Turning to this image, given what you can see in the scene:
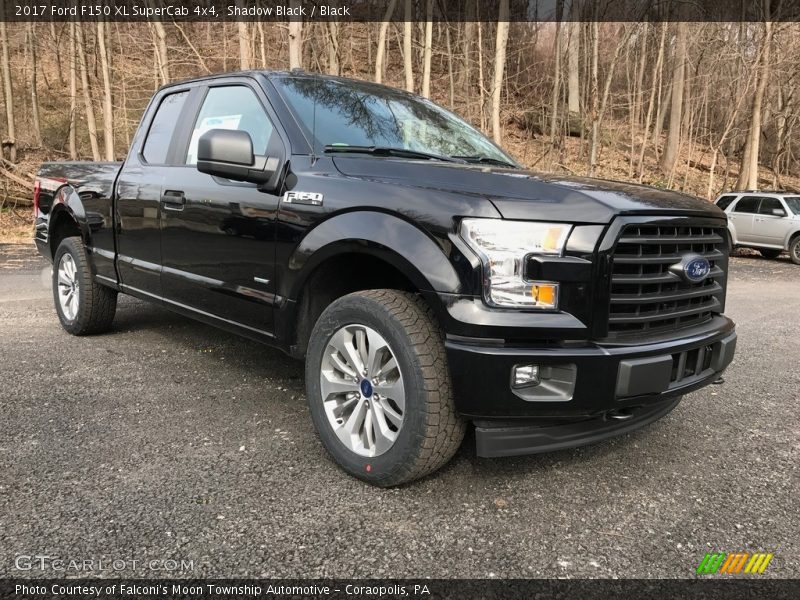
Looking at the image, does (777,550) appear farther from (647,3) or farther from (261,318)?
(647,3)

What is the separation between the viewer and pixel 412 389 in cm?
Result: 241

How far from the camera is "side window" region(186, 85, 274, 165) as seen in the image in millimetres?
3385

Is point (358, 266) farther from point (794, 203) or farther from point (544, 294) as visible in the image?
point (794, 203)

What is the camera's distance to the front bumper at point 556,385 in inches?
89.7

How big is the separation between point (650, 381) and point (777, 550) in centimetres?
75

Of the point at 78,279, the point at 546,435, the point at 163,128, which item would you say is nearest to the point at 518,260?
the point at 546,435

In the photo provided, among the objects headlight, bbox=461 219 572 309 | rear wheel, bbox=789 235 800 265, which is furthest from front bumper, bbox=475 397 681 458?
rear wheel, bbox=789 235 800 265

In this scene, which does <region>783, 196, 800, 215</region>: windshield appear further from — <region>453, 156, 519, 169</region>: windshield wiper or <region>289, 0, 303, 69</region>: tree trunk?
<region>453, 156, 519, 169</region>: windshield wiper

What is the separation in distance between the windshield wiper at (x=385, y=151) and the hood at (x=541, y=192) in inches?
11.4

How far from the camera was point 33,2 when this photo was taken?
2234 centimetres

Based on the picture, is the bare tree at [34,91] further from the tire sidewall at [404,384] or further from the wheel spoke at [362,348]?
the wheel spoke at [362,348]

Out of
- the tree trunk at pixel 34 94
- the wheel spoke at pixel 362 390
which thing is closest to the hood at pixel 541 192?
the wheel spoke at pixel 362 390

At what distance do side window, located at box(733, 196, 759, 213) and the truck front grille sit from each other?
1475 centimetres

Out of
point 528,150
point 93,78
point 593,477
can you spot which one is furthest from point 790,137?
point 593,477
